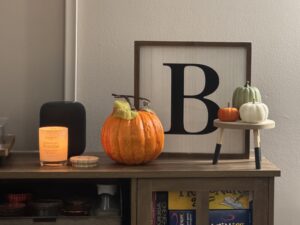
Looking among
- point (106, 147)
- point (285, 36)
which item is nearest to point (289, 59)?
point (285, 36)

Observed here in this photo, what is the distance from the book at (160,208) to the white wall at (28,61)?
489mm

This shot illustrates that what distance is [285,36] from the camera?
189 centimetres

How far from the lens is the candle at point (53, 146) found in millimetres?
1574

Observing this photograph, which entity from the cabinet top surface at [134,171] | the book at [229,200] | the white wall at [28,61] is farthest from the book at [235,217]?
the white wall at [28,61]

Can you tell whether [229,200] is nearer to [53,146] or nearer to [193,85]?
[193,85]

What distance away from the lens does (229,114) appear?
1.58 meters

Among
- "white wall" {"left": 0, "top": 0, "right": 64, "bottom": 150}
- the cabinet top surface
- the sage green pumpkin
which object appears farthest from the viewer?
"white wall" {"left": 0, "top": 0, "right": 64, "bottom": 150}

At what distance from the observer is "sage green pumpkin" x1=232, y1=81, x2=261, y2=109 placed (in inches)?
63.6

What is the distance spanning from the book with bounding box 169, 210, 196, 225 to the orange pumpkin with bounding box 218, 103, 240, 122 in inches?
10.4

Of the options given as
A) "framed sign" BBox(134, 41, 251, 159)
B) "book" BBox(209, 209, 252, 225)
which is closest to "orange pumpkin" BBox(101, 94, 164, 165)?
"framed sign" BBox(134, 41, 251, 159)

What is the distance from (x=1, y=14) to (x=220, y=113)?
2.48ft

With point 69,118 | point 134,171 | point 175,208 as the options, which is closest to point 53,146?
point 69,118

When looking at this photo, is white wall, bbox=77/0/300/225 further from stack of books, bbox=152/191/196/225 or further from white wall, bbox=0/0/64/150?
stack of books, bbox=152/191/196/225

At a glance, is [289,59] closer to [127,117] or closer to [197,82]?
[197,82]
